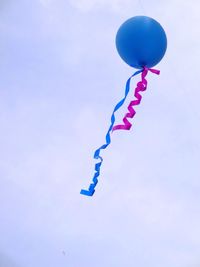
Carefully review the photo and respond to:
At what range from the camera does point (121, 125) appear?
5438 mm

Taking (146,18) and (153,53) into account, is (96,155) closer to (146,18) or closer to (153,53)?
(153,53)

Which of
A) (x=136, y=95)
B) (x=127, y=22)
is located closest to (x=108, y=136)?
(x=136, y=95)

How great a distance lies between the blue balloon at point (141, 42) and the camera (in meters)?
5.79

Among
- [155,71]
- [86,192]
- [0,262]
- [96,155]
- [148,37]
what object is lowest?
[0,262]

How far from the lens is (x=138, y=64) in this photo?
19.5 feet

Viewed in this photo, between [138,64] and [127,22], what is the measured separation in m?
0.67

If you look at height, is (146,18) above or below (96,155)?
above

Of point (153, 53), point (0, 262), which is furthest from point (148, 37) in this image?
point (0, 262)

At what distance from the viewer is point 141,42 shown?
5.79 m

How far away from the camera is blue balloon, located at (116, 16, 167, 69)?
5789mm

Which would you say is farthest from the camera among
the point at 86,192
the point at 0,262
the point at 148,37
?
the point at 0,262

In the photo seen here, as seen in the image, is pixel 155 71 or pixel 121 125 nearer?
pixel 121 125

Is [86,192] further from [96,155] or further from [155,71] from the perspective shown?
[155,71]

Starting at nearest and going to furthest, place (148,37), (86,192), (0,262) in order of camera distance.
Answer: (86,192)
(148,37)
(0,262)
